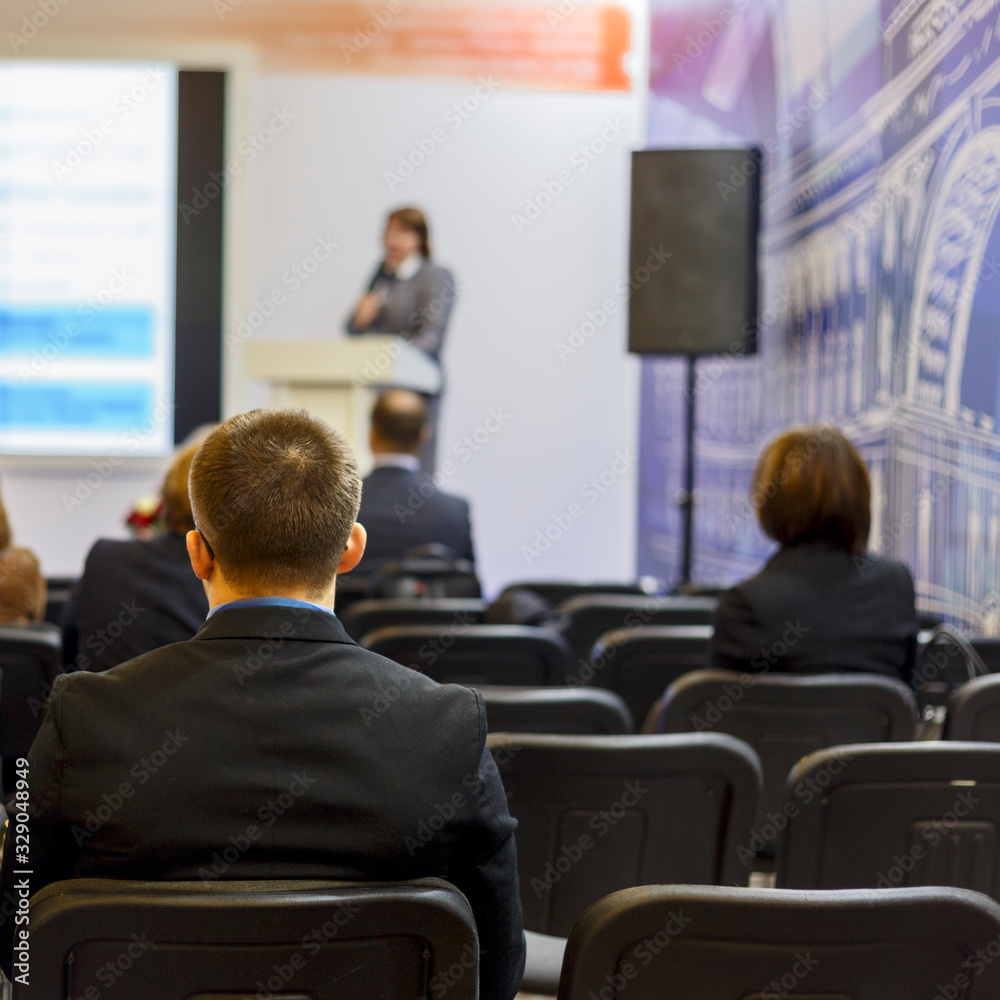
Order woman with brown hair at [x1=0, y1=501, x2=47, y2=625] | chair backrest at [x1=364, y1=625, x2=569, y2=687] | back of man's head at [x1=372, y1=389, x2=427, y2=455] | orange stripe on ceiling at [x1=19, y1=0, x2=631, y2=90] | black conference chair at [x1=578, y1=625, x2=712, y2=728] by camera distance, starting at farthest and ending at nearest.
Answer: orange stripe on ceiling at [x1=19, y1=0, x2=631, y2=90]
back of man's head at [x1=372, y1=389, x2=427, y2=455]
woman with brown hair at [x1=0, y1=501, x2=47, y2=625]
black conference chair at [x1=578, y1=625, x2=712, y2=728]
chair backrest at [x1=364, y1=625, x2=569, y2=687]

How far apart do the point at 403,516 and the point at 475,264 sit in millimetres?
3679

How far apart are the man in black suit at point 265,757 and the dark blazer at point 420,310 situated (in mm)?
5449

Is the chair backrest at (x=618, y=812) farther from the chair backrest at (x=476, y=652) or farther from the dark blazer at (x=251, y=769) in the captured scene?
the chair backrest at (x=476, y=652)

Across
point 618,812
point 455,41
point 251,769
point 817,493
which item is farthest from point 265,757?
point 455,41

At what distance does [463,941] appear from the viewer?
1010mm

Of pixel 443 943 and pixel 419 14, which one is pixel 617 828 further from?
pixel 419 14

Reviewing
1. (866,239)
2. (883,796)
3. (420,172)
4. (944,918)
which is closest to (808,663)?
(883,796)

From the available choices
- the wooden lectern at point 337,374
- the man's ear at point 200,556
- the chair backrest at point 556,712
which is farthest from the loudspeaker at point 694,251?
the man's ear at point 200,556

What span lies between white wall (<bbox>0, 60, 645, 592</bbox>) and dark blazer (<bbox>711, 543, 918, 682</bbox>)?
4.96m

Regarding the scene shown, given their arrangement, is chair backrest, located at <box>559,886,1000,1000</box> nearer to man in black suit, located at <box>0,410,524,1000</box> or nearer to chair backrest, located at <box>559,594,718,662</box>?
man in black suit, located at <box>0,410,524,1000</box>

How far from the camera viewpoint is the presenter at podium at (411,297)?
661 cm

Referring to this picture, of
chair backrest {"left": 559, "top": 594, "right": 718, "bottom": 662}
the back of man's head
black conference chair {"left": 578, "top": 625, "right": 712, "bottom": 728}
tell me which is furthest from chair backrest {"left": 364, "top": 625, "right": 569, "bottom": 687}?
the back of man's head

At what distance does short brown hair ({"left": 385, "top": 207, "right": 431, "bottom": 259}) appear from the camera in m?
6.75

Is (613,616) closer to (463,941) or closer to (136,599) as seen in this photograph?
(136,599)
